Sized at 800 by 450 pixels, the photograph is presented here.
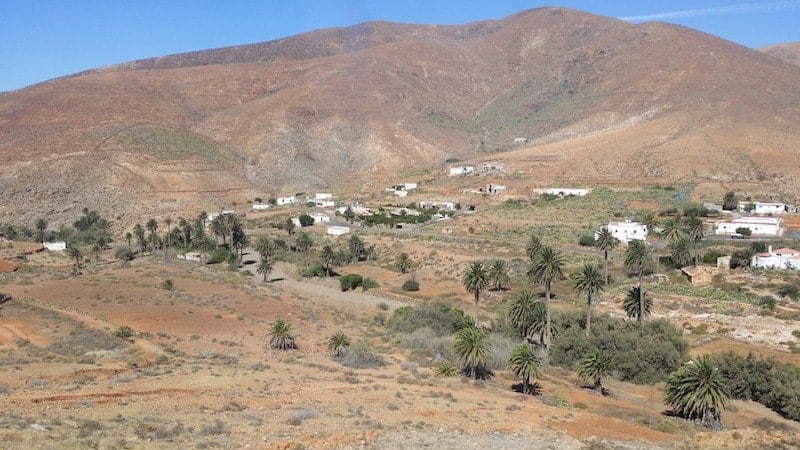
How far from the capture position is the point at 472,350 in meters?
26.4

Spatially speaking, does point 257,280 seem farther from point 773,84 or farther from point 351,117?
point 773,84

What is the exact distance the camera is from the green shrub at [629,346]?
31.0 meters

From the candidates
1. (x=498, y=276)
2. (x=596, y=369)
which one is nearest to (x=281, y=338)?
(x=596, y=369)

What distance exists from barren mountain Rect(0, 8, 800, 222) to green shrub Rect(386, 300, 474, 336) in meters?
62.0

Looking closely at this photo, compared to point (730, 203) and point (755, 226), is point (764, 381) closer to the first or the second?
point (755, 226)

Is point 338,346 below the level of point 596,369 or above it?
above

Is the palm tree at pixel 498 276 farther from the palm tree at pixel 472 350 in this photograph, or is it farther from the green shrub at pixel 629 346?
the palm tree at pixel 472 350

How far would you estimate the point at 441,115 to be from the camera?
16388cm

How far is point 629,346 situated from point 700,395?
9295 millimetres

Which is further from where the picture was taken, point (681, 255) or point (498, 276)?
point (681, 255)

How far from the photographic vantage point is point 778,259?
5031 centimetres

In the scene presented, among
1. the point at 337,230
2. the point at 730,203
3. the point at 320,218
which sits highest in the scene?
the point at 730,203

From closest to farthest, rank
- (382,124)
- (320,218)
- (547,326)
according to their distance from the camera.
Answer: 1. (547,326)
2. (320,218)
3. (382,124)

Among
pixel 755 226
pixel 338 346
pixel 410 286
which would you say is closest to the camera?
pixel 338 346
